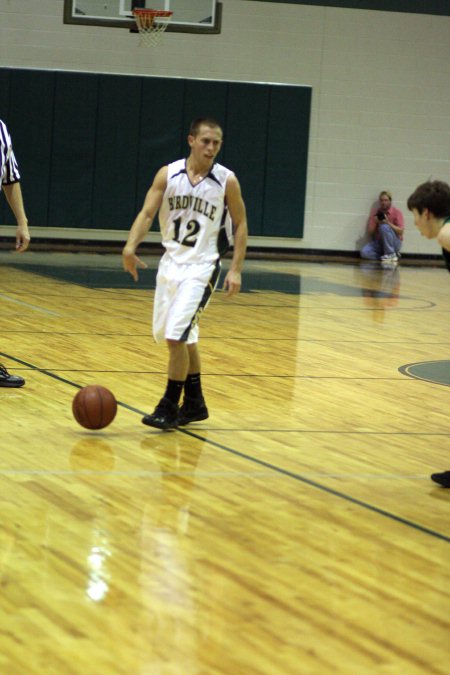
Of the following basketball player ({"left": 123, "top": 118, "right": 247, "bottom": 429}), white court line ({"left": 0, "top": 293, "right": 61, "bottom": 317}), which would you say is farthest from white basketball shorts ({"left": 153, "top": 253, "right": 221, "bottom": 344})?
white court line ({"left": 0, "top": 293, "right": 61, "bottom": 317})

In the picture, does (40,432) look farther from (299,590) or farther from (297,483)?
(299,590)

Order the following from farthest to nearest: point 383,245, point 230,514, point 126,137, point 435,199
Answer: point 383,245, point 126,137, point 435,199, point 230,514

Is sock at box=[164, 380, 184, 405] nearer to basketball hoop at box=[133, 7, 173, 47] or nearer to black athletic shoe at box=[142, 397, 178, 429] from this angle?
black athletic shoe at box=[142, 397, 178, 429]

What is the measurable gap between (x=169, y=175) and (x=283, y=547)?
110 inches

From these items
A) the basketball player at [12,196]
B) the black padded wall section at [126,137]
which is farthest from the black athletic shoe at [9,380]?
the black padded wall section at [126,137]

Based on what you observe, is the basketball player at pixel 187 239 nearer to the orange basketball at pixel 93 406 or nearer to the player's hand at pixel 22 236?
the orange basketball at pixel 93 406

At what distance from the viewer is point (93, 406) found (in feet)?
21.5

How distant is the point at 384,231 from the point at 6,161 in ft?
48.0

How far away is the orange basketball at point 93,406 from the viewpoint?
655cm

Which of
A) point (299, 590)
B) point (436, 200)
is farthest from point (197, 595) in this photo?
point (436, 200)

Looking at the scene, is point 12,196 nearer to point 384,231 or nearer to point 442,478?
point 442,478

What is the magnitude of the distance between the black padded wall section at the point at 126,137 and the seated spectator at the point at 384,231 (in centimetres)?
161

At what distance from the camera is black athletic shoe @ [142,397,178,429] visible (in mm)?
6797

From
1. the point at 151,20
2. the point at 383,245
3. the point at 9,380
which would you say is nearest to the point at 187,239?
the point at 9,380
